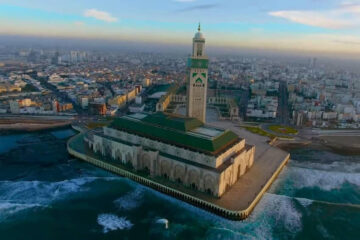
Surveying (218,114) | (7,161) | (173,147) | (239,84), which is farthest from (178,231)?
(239,84)

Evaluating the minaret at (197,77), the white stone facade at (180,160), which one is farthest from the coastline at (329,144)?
the minaret at (197,77)

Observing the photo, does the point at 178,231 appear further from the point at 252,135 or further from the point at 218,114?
the point at 218,114

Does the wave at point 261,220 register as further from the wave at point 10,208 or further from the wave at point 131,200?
the wave at point 10,208

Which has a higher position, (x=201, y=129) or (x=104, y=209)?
(x=201, y=129)

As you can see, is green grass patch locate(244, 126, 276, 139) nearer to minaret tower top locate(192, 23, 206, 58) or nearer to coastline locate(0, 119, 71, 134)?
minaret tower top locate(192, 23, 206, 58)

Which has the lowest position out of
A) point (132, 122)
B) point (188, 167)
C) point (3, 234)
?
point (3, 234)

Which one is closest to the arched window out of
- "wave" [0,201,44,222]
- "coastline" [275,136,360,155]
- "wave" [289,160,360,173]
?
"coastline" [275,136,360,155]
